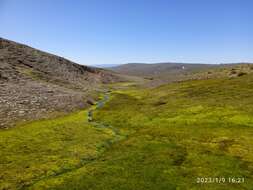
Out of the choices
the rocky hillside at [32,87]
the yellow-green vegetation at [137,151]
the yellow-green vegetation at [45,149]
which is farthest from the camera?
the rocky hillside at [32,87]

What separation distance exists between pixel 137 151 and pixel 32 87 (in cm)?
5349

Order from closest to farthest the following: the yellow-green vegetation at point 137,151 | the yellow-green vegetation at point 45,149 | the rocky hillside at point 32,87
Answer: the yellow-green vegetation at point 137,151 → the yellow-green vegetation at point 45,149 → the rocky hillside at point 32,87

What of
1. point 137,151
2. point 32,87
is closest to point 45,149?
point 137,151

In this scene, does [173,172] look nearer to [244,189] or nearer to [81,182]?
[244,189]

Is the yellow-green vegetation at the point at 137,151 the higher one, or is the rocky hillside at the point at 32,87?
the rocky hillside at the point at 32,87

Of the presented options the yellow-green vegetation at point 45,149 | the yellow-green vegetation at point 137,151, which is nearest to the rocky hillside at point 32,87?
the yellow-green vegetation at point 137,151

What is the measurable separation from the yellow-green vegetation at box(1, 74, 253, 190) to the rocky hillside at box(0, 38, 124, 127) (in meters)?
7.48

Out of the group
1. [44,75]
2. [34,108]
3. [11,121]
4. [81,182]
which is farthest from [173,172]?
[44,75]

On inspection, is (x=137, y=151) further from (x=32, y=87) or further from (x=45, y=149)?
(x=32, y=87)

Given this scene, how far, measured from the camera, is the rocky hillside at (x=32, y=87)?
59.2 meters

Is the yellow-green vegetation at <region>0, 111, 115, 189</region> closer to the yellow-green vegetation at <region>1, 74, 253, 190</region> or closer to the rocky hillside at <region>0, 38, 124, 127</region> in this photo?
the yellow-green vegetation at <region>1, 74, 253, 190</region>

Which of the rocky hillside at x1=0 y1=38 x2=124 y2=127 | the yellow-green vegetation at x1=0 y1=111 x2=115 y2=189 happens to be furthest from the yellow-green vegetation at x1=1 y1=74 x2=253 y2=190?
the rocky hillside at x1=0 y1=38 x2=124 y2=127

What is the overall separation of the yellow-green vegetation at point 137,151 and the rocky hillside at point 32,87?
7.48 meters

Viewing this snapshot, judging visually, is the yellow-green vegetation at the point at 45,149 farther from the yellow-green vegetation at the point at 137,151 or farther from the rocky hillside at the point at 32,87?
the rocky hillside at the point at 32,87
